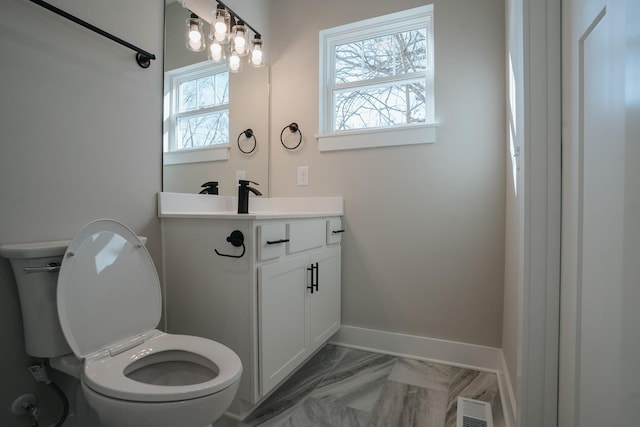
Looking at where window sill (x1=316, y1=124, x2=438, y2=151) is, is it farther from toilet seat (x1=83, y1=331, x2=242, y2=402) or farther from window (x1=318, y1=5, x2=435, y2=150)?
toilet seat (x1=83, y1=331, x2=242, y2=402)

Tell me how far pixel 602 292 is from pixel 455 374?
1359mm

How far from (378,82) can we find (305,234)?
4.12ft

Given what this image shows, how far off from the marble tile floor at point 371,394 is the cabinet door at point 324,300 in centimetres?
20

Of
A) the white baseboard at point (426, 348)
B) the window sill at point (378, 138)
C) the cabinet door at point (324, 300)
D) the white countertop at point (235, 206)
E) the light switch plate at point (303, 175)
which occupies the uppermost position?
the window sill at point (378, 138)

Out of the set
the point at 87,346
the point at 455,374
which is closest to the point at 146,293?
the point at 87,346

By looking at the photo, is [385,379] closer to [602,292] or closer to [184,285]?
[184,285]

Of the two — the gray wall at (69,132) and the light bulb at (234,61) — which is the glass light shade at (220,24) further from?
the gray wall at (69,132)

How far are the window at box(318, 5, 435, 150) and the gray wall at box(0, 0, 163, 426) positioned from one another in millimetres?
1176

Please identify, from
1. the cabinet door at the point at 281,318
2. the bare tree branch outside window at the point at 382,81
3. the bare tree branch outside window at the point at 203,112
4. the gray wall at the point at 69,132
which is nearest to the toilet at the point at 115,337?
the gray wall at the point at 69,132

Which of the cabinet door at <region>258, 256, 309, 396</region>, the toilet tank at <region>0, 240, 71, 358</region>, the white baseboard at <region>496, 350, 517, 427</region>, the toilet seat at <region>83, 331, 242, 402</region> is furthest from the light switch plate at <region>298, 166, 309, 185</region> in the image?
the white baseboard at <region>496, 350, 517, 427</region>

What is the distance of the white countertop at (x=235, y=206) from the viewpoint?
58.6 inches

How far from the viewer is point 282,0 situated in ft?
7.98

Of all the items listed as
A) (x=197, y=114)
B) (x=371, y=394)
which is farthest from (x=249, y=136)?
(x=371, y=394)

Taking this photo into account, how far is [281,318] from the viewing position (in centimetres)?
150
